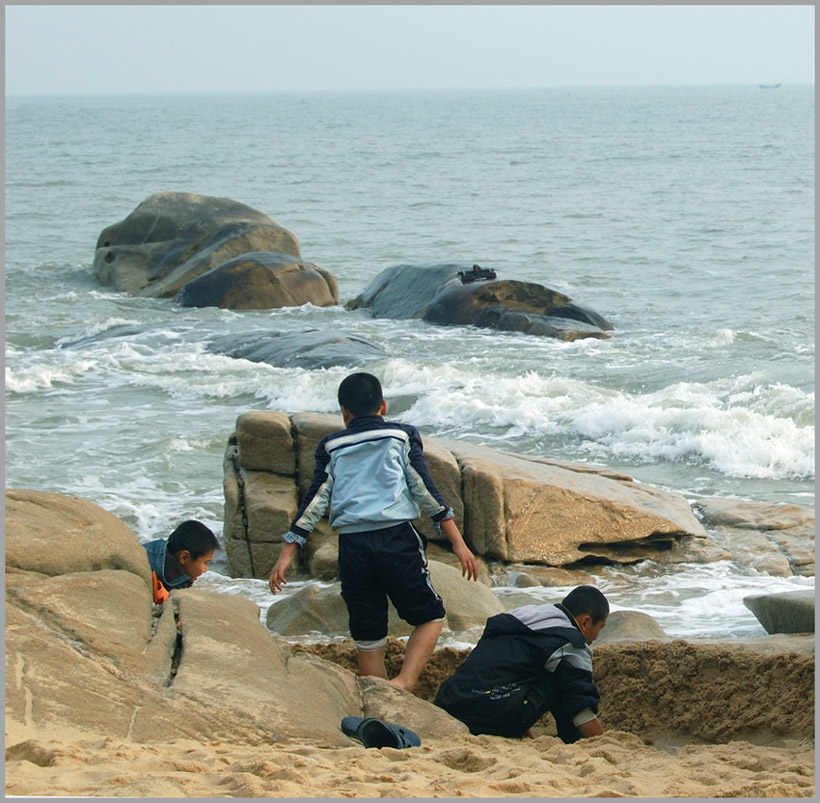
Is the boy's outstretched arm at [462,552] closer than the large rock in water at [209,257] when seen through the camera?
Yes

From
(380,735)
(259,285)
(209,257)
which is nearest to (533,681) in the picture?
(380,735)

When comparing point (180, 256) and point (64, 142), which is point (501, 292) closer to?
point (180, 256)

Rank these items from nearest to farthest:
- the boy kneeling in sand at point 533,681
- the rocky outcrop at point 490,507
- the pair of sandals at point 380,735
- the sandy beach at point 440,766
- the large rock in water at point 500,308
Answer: the sandy beach at point 440,766, the pair of sandals at point 380,735, the boy kneeling in sand at point 533,681, the rocky outcrop at point 490,507, the large rock in water at point 500,308

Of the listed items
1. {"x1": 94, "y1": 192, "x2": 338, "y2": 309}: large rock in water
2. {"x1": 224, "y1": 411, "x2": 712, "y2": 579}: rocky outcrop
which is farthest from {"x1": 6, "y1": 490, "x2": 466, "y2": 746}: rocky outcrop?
{"x1": 94, "y1": 192, "x2": 338, "y2": 309}: large rock in water

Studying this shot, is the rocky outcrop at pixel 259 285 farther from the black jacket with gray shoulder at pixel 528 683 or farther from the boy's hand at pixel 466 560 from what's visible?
the black jacket with gray shoulder at pixel 528 683

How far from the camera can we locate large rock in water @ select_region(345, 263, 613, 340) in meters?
16.4

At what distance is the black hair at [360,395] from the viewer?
5168 mm

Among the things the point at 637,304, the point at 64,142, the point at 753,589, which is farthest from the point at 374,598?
the point at 64,142

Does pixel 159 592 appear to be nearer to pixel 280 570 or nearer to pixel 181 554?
pixel 181 554

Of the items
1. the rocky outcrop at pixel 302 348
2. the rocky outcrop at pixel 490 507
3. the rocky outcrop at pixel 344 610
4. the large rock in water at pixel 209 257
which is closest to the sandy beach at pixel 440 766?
the rocky outcrop at pixel 344 610

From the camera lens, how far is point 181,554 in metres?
5.48

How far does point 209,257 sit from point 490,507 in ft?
44.9

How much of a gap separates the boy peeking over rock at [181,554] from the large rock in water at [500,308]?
1104cm

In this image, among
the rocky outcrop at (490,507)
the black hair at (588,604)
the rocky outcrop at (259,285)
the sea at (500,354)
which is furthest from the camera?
the rocky outcrop at (259,285)
